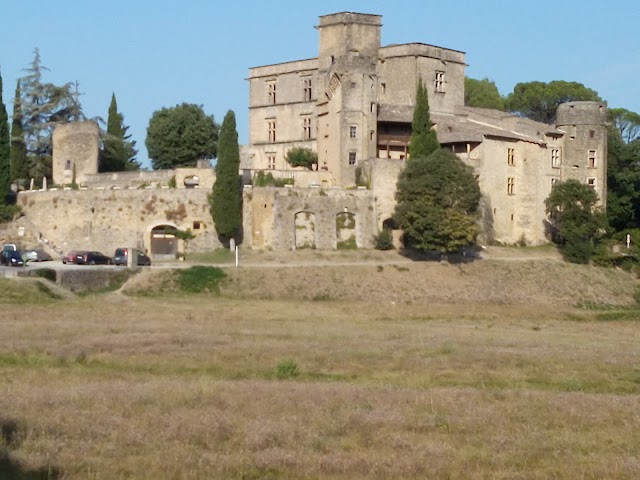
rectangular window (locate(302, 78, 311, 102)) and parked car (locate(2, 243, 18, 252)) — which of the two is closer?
parked car (locate(2, 243, 18, 252))

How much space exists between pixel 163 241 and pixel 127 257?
5988mm

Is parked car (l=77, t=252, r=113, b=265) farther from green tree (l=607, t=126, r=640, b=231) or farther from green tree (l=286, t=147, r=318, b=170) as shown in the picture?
green tree (l=607, t=126, r=640, b=231)

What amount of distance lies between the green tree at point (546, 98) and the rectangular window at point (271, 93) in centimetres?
2989

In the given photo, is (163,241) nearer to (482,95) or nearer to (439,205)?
(439,205)

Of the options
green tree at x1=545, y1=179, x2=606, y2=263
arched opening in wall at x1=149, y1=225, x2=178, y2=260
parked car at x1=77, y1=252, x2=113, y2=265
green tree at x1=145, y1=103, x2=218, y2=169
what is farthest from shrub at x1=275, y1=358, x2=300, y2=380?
green tree at x1=145, y1=103, x2=218, y2=169

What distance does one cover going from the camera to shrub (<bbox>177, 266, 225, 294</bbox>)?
199ft

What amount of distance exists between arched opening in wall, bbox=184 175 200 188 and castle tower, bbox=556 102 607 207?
82.5 feet

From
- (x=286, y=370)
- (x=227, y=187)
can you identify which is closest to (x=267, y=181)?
(x=227, y=187)

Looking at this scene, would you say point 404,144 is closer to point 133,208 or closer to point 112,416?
point 133,208

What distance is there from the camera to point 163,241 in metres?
70.4

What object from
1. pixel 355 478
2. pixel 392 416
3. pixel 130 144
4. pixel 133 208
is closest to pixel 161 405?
pixel 392 416

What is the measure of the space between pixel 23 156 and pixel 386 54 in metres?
25.5

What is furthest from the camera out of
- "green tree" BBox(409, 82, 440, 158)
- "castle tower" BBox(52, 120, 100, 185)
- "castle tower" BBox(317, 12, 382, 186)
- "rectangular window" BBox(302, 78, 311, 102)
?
"rectangular window" BBox(302, 78, 311, 102)

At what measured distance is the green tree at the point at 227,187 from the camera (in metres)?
68.2
